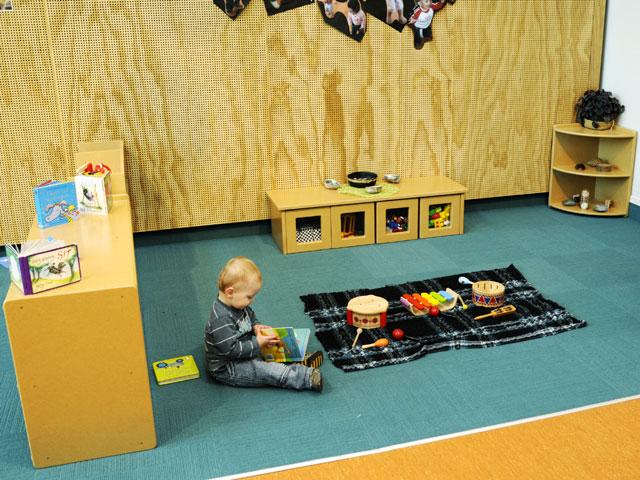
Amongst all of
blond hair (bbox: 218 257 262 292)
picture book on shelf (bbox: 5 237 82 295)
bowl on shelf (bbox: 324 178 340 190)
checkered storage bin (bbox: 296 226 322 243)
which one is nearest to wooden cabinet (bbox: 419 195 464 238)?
bowl on shelf (bbox: 324 178 340 190)

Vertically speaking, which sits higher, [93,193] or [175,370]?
[93,193]

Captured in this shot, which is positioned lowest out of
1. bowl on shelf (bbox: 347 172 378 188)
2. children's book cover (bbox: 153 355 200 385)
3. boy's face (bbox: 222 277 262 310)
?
children's book cover (bbox: 153 355 200 385)

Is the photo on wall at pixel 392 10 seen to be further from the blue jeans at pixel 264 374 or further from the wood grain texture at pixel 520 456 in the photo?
the wood grain texture at pixel 520 456

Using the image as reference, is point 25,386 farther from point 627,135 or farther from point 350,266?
point 627,135

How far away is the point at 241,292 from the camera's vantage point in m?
3.17

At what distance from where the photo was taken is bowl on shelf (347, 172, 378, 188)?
5312 mm

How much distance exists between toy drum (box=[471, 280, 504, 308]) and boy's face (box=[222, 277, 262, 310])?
145 cm

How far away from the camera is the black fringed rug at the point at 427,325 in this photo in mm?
3600

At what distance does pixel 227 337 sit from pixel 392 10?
3.06 meters

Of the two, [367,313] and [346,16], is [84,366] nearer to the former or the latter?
[367,313]

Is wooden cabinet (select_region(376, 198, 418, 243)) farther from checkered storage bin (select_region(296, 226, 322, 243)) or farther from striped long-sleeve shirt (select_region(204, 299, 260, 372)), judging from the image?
striped long-sleeve shirt (select_region(204, 299, 260, 372))

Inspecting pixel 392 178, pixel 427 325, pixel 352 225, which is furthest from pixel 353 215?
pixel 427 325

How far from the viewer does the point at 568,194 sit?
6016 millimetres

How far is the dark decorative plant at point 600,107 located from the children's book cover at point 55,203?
401 centimetres
